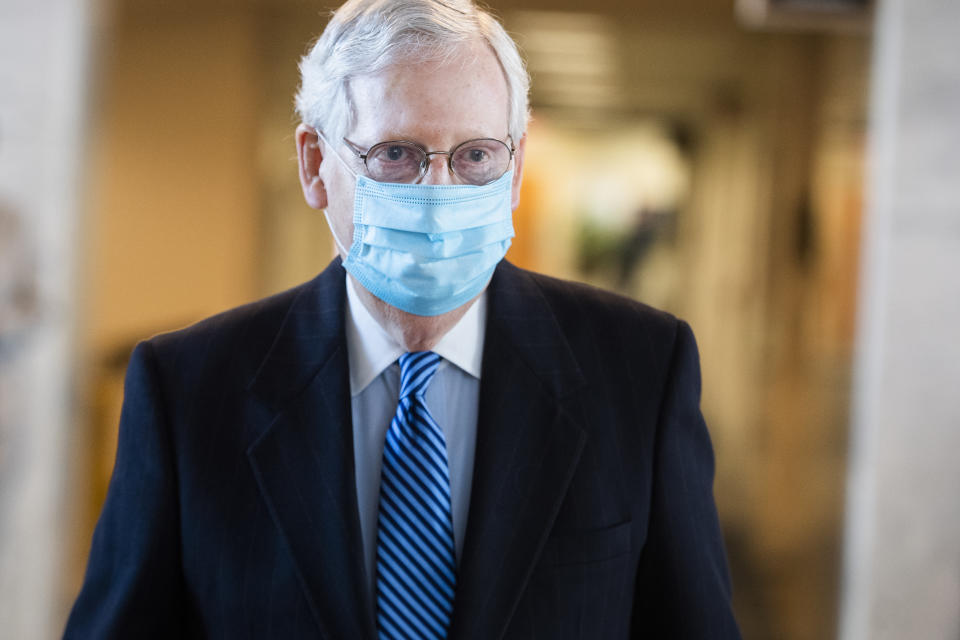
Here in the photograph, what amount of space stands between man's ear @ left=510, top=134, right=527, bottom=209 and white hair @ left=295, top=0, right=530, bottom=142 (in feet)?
0.07

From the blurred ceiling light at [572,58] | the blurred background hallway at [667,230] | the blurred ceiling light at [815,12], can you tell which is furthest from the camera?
the blurred ceiling light at [572,58]

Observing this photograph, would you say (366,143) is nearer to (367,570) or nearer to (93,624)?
(367,570)

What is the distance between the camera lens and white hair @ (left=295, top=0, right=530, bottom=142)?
94 centimetres

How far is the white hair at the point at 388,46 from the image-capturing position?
94 centimetres

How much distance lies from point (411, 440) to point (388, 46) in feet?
1.45

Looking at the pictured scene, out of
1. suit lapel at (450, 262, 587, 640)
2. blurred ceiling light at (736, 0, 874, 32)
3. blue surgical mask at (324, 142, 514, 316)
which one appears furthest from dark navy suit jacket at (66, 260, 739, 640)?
Result: blurred ceiling light at (736, 0, 874, 32)

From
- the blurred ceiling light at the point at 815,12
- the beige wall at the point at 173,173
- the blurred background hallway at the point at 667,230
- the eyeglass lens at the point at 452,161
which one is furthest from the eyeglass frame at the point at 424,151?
the beige wall at the point at 173,173

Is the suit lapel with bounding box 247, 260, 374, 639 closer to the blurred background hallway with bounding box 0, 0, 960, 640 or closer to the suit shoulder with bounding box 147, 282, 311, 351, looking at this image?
the suit shoulder with bounding box 147, 282, 311, 351

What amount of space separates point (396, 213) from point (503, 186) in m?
0.13

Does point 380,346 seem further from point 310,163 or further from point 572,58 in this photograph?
point 572,58

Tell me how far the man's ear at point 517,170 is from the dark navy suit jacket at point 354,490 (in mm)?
143

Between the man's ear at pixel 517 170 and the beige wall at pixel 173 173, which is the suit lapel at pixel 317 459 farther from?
the beige wall at pixel 173 173

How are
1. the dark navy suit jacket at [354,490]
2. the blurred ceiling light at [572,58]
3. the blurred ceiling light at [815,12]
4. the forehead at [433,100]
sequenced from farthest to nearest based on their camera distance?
the blurred ceiling light at [572,58], the blurred ceiling light at [815,12], the dark navy suit jacket at [354,490], the forehead at [433,100]

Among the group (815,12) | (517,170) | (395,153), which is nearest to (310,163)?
(395,153)
